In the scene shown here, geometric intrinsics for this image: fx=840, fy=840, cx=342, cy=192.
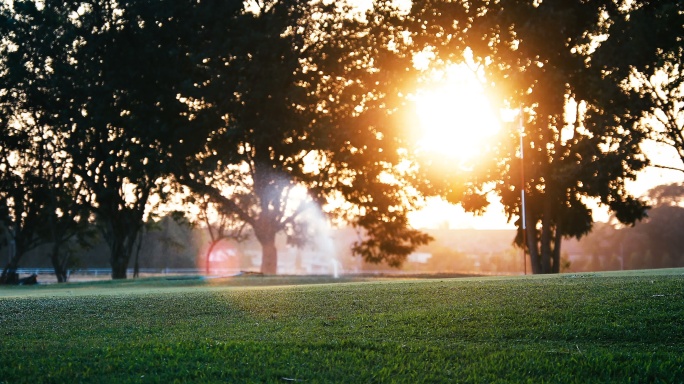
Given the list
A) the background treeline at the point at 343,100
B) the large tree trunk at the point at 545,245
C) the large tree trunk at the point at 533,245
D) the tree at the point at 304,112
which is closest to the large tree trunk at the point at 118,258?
the background treeline at the point at 343,100

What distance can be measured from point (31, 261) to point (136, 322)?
78462 mm

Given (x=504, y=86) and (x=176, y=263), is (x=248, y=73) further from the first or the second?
(x=176, y=263)

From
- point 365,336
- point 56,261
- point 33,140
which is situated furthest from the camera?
point 56,261

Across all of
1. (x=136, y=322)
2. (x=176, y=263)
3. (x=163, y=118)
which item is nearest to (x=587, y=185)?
(x=163, y=118)

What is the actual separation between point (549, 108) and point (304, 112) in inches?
429

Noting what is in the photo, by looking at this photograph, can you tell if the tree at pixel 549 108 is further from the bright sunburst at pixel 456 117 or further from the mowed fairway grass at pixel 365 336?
the mowed fairway grass at pixel 365 336

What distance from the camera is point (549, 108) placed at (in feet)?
114

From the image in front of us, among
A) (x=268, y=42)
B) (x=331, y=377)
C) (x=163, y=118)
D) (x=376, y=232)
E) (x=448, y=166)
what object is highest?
(x=268, y=42)

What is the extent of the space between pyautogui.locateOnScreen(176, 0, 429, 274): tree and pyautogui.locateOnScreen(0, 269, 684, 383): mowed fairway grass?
71.5 ft

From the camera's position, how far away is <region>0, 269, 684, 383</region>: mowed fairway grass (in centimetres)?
961

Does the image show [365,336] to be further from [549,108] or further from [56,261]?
[56,261]

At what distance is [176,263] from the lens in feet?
275

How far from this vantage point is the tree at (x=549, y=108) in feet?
109

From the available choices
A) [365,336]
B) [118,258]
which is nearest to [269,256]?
[118,258]
